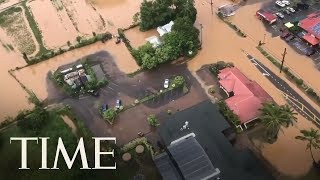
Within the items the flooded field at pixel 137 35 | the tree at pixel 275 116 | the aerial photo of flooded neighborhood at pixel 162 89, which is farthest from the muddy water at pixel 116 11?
the tree at pixel 275 116

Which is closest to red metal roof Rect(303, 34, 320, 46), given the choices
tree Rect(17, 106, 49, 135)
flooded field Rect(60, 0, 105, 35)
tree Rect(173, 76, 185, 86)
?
tree Rect(173, 76, 185, 86)

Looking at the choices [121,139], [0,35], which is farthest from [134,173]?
[0,35]

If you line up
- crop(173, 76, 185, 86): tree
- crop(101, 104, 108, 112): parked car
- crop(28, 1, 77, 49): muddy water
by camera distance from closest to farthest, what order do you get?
crop(101, 104, 108, 112): parked car < crop(173, 76, 185, 86): tree < crop(28, 1, 77, 49): muddy water

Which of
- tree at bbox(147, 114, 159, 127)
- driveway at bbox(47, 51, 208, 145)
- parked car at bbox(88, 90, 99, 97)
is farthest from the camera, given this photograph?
parked car at bbox(88, 90, 99, 97)

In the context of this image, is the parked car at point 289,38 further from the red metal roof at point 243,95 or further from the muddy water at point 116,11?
the muddy water at point 116,11

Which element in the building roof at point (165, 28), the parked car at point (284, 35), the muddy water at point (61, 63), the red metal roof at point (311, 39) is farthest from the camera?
the building roof at point (165, 28)

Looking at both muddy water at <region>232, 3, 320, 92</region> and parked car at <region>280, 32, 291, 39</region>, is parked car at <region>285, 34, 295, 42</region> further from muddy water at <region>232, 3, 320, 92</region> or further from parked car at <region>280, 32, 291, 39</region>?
muddy water at <region>232, 3, 320, 92</region>
